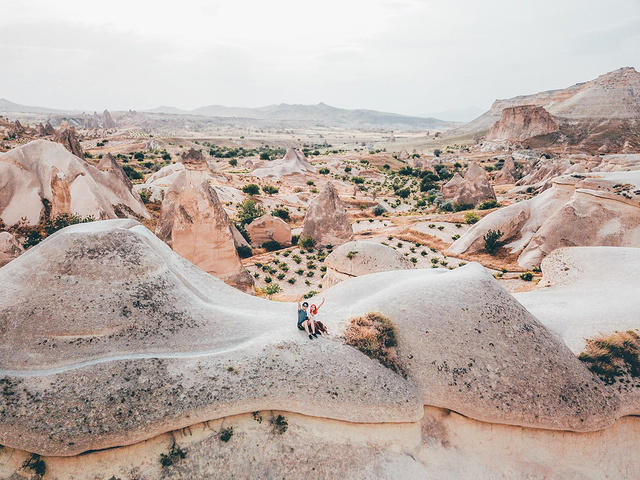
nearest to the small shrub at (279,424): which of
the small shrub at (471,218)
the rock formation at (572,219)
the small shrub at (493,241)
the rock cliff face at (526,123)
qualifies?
A: the rock formation at (572,219)

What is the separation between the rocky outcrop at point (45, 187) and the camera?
24.9 m

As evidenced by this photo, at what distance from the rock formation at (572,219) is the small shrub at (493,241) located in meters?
0.39

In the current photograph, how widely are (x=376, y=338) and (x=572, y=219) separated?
20.1 meters

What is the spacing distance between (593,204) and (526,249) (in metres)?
4.58

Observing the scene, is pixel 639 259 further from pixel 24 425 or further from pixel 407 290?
pixel 24 425

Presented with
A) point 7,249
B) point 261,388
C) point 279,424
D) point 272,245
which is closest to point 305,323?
point 261,388

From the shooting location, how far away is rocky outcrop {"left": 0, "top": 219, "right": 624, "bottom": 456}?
6.72 meters

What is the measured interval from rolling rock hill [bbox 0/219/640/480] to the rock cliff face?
111 meters

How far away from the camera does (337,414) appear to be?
745cm

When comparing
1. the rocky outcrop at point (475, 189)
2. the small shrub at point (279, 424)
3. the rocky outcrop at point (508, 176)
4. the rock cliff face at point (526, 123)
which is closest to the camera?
the small shrub at point (279, 424)

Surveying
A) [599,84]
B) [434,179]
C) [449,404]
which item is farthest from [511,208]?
[599,84]

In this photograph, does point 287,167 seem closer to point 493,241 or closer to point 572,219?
point 493,241

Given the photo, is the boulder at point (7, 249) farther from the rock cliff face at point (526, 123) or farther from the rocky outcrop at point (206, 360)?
the rock cliff face at point (526, 123)

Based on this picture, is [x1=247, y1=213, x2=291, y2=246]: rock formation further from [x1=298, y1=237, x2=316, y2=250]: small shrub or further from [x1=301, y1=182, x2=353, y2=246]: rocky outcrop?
[x1=301, y1=182, x2=353, y2=246]: rocky outcrop
